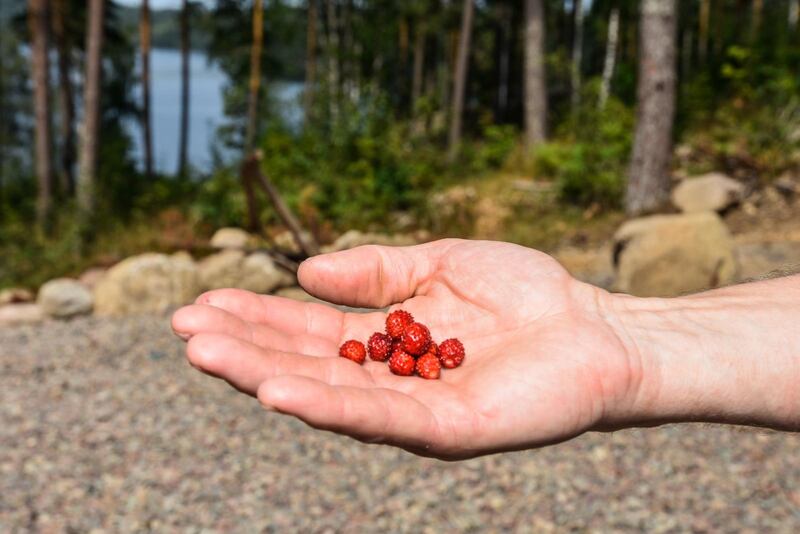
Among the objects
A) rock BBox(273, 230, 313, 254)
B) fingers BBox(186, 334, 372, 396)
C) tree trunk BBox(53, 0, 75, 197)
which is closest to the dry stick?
rock BBox(273, 230, 313, 254)

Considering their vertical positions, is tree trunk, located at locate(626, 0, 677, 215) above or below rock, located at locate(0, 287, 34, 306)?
above

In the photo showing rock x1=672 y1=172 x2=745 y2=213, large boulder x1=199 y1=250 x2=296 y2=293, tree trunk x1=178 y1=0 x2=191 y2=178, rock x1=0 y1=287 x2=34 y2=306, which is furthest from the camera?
tree trunk x1=178 y1=0 x2=191 y2=178

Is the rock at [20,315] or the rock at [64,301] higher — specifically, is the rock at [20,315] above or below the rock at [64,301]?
below

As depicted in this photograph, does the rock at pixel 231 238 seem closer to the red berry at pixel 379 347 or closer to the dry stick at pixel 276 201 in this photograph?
the dry stick at pixel 276 201

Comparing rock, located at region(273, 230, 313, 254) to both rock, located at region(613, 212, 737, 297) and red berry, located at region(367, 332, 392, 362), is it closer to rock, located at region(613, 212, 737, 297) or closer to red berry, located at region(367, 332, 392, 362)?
rock, located at region(613, 212, 737, 297)

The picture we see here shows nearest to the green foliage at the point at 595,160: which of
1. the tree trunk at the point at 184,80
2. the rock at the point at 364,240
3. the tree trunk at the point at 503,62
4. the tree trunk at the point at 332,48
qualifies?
the rock at the point at 364,240

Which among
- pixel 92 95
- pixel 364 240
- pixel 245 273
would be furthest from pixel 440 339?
pixel 92 95

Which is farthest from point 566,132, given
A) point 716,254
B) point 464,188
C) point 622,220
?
point 716,254

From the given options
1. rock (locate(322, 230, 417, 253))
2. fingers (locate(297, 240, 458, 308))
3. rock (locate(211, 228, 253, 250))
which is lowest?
rock (locate(211, 228, 253, 250))
